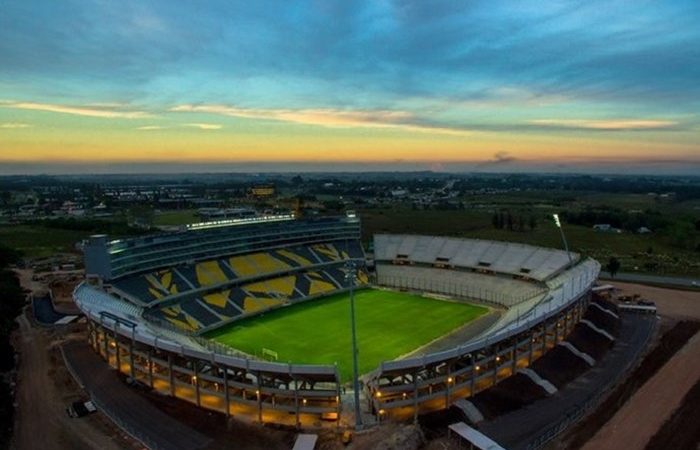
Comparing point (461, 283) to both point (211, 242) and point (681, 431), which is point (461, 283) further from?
point (681, 431)

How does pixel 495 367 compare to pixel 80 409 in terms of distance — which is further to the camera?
pixel 495 367

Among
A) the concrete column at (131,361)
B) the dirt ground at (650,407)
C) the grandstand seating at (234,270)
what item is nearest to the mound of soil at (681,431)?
the dirt ground at (650,407)

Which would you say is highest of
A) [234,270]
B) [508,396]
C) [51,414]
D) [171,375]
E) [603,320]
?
[234,270]

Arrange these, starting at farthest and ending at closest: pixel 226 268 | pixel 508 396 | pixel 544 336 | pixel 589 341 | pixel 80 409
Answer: pixel 226 268 → pixel 589 341 → pixel 544 336 → pixel 508 396 → pixel 80 409

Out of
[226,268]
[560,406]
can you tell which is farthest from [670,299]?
[226,268]

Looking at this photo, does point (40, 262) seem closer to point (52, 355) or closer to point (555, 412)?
point (52, 355)

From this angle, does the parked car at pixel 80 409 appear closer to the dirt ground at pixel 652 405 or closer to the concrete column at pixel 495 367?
the concrete column at pixel 495 367

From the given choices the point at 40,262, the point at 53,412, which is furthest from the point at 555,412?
the point at 40,262
